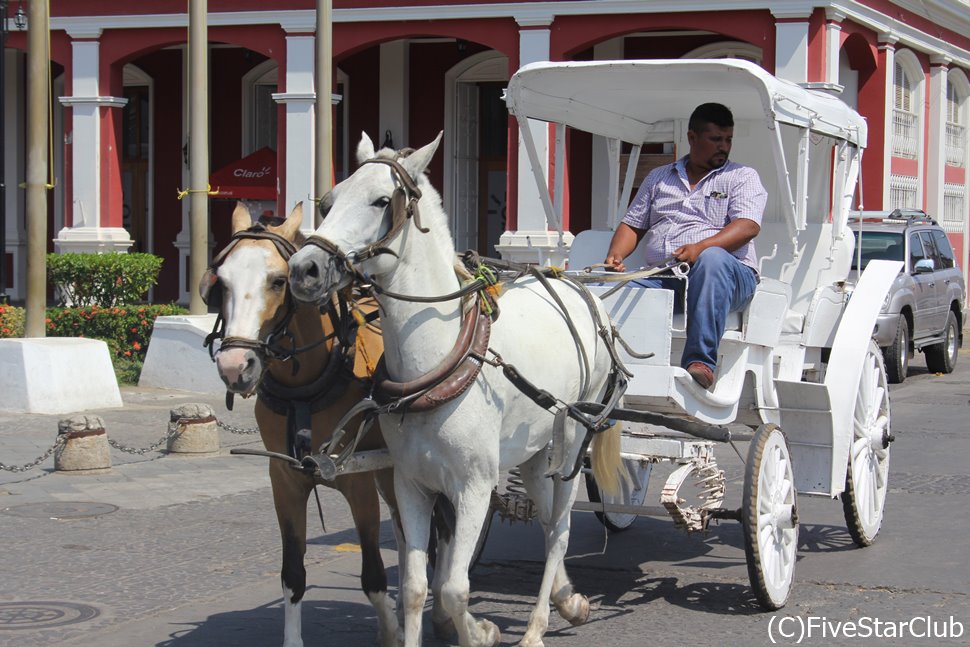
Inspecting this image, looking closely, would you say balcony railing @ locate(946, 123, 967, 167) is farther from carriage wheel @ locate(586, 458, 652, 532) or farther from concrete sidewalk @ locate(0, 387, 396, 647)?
carriage wheel @ locate(586, 458, 652, 532)

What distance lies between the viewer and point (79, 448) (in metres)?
10.1

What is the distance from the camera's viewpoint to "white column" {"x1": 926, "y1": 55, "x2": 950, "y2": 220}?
82.9 feet

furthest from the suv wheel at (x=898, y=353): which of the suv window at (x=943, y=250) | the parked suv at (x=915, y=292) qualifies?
the suv window at (x=943, y=250)

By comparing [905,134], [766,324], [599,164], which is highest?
[905,134]

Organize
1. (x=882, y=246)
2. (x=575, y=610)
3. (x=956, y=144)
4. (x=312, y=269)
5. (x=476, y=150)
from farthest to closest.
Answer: (x=956, y=144), (x=476, y=150), (x=882, y=246), (x=575, y=610), (x=312, y=269)

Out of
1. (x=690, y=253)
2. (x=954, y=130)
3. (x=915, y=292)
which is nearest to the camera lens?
(x=690, y=253)

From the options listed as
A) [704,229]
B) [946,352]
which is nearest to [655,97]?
[704,229]

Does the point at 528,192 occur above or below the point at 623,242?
above

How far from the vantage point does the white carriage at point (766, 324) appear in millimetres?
6621

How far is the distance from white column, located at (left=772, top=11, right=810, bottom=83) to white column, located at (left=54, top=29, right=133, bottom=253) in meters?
10.7

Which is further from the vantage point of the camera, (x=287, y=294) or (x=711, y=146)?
(x=711, y=146)

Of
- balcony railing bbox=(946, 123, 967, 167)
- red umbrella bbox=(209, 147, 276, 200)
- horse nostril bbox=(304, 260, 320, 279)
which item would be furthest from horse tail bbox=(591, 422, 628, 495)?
balcony railing bbox=(946, 123, 967, 167)

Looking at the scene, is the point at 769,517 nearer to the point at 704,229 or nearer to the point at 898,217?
the point at 704,229

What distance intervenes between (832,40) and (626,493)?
13.2m
